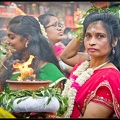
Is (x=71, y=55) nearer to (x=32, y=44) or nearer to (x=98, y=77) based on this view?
(x=32, y=44)

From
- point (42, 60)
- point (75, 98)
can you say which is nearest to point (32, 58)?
point (42, 60)

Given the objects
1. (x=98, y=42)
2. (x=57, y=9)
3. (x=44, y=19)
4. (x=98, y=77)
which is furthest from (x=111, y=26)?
(x=57, y=9)

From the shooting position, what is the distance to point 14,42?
3.72 meters

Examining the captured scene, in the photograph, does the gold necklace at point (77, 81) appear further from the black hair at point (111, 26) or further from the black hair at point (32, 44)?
the black hair at point (32, 44)

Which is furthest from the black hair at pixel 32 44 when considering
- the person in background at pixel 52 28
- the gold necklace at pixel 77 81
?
the gold necklace at pixel 77 81

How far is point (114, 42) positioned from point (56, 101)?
62 centimetres

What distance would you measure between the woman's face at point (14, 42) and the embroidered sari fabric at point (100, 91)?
43.6 inches

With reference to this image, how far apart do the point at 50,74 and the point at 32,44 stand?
14.5 inches

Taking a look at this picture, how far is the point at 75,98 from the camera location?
2783 mm

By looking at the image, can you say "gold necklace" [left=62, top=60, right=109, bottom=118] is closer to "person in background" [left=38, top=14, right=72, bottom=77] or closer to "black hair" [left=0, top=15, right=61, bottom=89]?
"black hair" [left=0, top=15, right=61, bottom=89]

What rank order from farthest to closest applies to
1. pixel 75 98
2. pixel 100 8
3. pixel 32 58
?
pixel 32 58 < pixel 100 8 < pixel 75 98

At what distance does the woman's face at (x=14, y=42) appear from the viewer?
371cm

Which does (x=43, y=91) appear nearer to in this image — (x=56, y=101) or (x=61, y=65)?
(x=56, y=101)

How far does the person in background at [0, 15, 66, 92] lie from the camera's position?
145 inches
